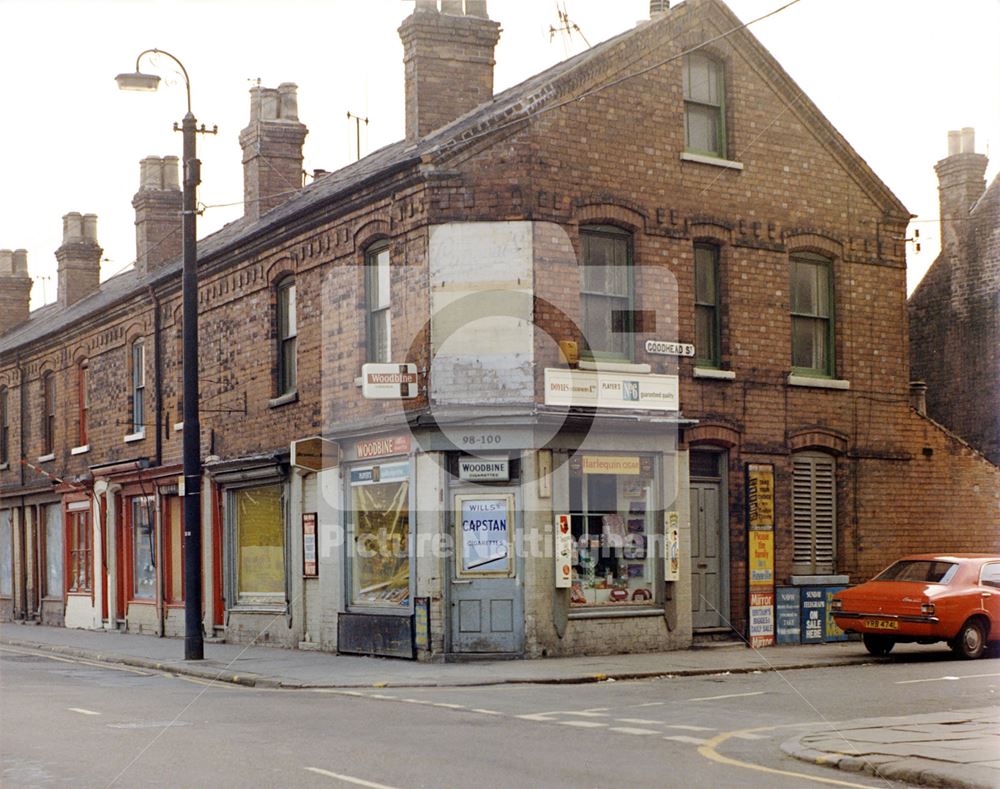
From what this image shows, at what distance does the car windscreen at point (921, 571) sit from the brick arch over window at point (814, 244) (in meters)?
5.47

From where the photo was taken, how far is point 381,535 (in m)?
21.4

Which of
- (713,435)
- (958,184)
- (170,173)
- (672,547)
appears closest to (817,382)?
(713,435)

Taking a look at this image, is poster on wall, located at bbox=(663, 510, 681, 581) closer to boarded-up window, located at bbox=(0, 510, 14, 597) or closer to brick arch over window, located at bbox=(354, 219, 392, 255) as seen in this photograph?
brick arch over window, located at bbox=(354, 219, 392, 255)

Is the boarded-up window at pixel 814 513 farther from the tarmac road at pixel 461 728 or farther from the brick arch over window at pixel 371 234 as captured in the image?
the brick arch over window at pixel 371 234

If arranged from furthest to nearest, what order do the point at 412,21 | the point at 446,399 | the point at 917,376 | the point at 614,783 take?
the point at 917,376 < the point at 412,21 < the point at 446,399 < the point at 614,783

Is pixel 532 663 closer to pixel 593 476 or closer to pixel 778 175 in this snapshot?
pixel 593 476

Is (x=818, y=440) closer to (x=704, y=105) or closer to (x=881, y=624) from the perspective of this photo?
(x=881, y=624)

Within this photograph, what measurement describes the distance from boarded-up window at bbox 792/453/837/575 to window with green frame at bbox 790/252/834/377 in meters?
1.55

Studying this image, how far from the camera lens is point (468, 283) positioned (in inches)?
781

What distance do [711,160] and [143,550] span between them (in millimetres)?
15758

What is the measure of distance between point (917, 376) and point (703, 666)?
50.1 feet

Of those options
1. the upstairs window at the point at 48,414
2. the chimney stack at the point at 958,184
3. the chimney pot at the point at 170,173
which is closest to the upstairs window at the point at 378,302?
the chimney pot at the point at 170,173

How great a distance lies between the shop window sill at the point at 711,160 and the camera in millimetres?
21736

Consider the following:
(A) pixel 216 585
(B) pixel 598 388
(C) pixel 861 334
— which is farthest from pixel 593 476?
(A) pixel 216 585
